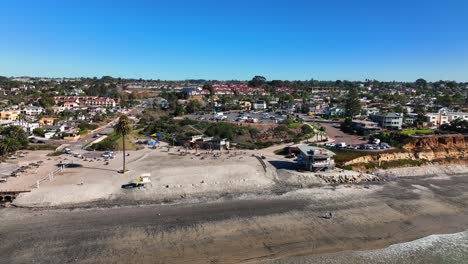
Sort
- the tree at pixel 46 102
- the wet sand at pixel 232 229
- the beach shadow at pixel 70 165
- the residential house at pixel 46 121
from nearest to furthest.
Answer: the wet sand at pixel 232 229
the beach shadow at pixel 70 165
the residential house at pixel 46 121
the tree at pixel 46 102

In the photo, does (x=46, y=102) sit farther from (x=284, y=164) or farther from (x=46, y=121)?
(x=284, y=164)

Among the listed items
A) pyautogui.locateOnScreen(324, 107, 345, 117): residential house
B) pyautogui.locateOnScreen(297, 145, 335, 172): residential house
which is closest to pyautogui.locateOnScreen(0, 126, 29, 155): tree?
pyautogui.locateOnScreen(297, 145, 335, 172): residential house

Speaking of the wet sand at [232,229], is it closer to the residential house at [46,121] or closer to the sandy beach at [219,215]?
the sandy beach at [219,215]

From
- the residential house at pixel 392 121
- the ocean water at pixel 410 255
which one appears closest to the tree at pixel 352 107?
the residential house at pixel 392 121

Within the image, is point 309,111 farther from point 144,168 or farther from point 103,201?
point 103,201

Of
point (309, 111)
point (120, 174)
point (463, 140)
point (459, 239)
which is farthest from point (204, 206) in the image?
point (309, 111)

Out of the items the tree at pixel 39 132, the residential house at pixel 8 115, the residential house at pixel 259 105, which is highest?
the residential house at pixel 259 105

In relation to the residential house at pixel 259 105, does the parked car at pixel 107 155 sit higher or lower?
lower
